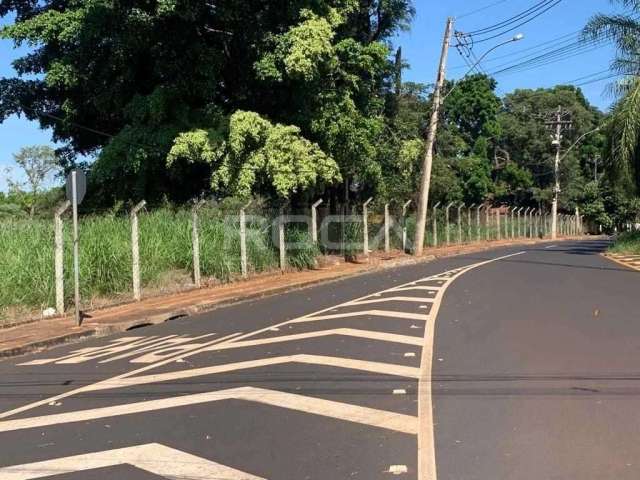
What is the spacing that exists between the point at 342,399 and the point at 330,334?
3651 mm

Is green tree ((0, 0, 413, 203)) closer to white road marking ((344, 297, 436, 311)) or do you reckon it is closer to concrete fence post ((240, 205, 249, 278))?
concrete fence post ((240, 205, 249, 278))

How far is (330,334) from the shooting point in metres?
10.4

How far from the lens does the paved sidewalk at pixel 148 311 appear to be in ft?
36.2

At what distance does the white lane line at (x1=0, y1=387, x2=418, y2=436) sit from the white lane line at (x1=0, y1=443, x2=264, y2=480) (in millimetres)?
1122

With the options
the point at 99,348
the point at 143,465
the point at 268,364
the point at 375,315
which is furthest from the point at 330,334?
the point at 143,465

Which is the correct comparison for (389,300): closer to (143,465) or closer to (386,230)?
(143,465)

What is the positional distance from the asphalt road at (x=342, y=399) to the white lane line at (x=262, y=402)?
0.03m

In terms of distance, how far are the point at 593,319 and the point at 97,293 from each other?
997 cm

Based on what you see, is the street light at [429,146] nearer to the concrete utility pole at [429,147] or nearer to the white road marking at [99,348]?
the concrete utility pole at [429,147]

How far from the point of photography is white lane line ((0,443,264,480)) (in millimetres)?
4867

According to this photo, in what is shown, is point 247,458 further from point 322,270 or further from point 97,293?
point 322,270

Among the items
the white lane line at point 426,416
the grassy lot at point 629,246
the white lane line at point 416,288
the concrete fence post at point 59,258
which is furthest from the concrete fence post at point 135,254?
the grassy lot at point 629,246

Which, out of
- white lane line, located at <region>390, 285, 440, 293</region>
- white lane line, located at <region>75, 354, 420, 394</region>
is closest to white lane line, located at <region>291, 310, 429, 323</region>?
white lane line, located at <region>75, 354, 420, 394</region>

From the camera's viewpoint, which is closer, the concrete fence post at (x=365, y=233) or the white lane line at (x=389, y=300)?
the white lane line at (x=389, y=300)
